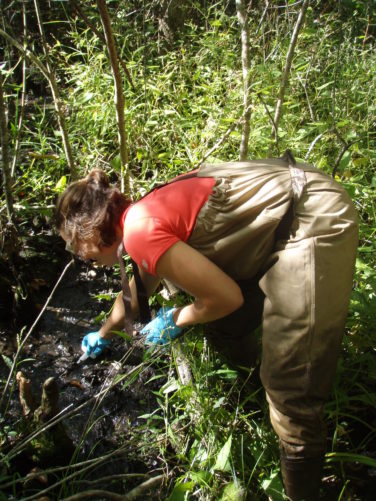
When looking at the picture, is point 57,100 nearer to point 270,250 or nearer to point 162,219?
point 162,219

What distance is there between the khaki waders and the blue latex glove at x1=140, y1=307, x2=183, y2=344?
59cm

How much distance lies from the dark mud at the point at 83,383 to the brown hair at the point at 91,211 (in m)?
0.63

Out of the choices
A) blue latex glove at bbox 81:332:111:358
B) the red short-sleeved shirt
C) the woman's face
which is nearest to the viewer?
the red short-sleeved shirt

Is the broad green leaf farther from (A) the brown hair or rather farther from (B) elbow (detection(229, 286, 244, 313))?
(A) the brown hair

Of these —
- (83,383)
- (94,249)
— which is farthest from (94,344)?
(94,249)

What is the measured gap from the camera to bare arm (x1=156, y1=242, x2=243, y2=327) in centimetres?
149

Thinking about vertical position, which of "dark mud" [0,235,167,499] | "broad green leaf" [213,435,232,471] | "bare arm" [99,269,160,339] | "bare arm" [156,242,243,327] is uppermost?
"bare arm" [156,242,243,327]

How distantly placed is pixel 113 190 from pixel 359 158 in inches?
75.6

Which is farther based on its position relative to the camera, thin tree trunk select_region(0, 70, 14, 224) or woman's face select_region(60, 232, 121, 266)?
thin tree trunk select_region(0, 70, 14, 224)

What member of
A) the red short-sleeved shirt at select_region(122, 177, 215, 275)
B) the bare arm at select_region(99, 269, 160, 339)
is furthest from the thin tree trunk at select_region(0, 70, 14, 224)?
the red short-sleeved shirt at select_region(122, 177, 215, 275)

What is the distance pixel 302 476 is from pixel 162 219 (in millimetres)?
1076

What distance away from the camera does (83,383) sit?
256 cm

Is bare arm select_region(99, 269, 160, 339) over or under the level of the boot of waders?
over

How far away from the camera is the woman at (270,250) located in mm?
1503
